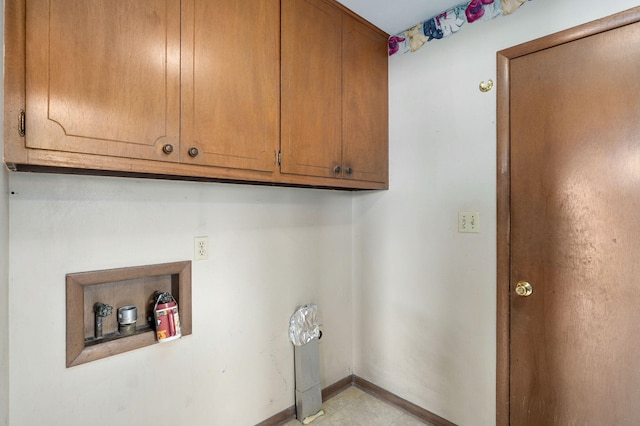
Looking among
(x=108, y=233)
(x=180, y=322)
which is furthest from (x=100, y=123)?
(x=180, y=322)

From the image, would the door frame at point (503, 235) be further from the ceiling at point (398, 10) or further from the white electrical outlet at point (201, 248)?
the white electrical outlet at point (201, 248)

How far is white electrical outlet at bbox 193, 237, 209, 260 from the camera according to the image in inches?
61.7

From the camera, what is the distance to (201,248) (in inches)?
62.3

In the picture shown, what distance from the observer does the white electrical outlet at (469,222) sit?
5.44ft

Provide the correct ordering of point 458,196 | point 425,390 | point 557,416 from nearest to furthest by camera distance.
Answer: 1. point 557,416
2. point 458,196
3. point 425,390

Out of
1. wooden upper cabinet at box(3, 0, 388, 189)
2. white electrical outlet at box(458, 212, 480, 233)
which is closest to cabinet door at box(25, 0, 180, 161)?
wooden upper cabinet at box(3, 0, 388, 189)

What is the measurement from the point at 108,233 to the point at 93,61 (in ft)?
2.22

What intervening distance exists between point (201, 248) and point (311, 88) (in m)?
0.98

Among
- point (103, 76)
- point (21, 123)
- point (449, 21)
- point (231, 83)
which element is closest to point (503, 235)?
point (449, 21)

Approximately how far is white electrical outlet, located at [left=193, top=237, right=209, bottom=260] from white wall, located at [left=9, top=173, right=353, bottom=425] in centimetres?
3

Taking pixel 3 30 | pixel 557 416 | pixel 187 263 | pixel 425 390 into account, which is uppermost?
pixel 3 30

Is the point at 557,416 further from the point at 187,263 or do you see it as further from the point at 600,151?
the point at 187,263

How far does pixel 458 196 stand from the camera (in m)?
1.73

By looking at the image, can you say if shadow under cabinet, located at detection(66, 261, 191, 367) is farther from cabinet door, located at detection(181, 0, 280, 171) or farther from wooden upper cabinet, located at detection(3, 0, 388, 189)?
cabinet door, located at detection(181, 0, 280, 171)
